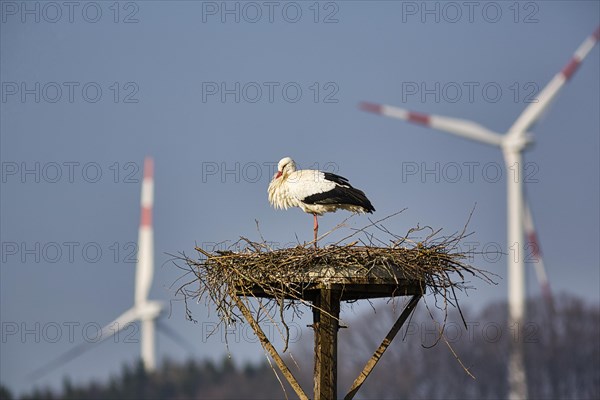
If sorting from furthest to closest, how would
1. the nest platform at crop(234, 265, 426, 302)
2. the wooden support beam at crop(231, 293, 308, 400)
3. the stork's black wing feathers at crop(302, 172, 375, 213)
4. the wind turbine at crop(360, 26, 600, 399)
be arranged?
1. the wind turbine at crop(360, 26, 600, 399)
2. the stork's black wing feathers at crop(302, 172, 375, 213)
3. the wooden support beam at crop(231, 293, 308, 400)
4. the nest platform at crop(234, 265, 426, 302)

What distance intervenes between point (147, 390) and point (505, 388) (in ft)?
48.5

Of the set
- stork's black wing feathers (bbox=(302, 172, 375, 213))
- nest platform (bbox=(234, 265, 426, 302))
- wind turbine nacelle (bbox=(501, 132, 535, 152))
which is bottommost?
nest platform (bbox=(234, 265, 426, 302))

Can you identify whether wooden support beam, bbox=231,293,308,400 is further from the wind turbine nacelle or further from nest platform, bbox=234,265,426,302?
the wind turbine nacelle

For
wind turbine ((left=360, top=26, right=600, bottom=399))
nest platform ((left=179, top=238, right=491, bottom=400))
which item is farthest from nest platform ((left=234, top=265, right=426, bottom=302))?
wind turbine ((left=360, top=26, right=600, bottom=399))

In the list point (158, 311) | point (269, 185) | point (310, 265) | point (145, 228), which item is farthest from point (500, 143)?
point (310, 265)

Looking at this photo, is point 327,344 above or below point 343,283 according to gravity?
below

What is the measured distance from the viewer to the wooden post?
11.8m

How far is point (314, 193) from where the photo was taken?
15258 mm

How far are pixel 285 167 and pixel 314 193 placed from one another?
678 mm

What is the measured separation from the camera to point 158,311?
47500mm

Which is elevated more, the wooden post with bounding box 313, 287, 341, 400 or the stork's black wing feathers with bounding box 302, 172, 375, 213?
the stork's black wing feathers with bounding box 302, 172, 375, 213

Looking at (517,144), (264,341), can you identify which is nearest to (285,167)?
(264,341)

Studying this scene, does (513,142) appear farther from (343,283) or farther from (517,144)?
(343,283)

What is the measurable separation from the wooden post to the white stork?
3402mm
